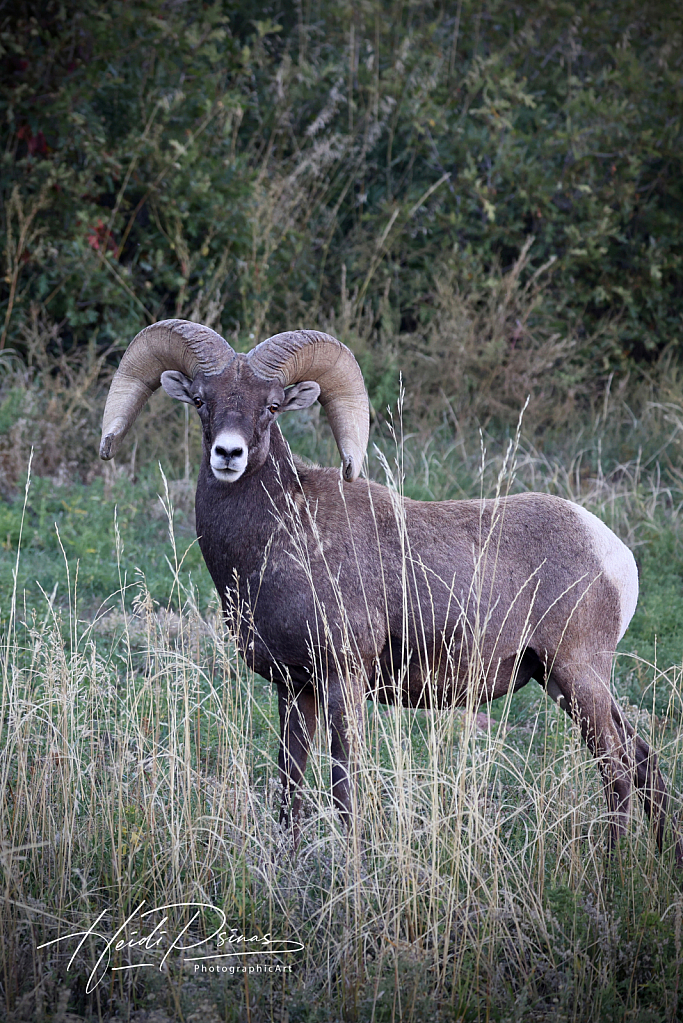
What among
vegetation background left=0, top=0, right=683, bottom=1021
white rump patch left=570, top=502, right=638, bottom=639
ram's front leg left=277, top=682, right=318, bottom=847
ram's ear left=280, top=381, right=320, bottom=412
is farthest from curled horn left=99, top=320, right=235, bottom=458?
white rump patch left=570, top=502, right=638, bottom=639

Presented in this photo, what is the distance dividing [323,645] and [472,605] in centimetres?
77

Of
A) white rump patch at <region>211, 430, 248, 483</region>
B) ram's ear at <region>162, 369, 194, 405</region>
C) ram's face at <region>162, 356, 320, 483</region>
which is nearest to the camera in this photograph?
white rump patch at <region>211, 430, 248, 483</region>

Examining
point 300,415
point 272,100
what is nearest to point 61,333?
point 300,415

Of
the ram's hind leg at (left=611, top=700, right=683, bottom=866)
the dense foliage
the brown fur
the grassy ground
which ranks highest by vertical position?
the dense foliage

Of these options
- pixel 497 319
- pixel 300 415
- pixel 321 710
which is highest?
pixel 497 319

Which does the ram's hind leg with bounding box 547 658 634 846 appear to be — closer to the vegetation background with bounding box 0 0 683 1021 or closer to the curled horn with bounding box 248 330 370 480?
the vegetation background with bounding box 0 0 683 1021

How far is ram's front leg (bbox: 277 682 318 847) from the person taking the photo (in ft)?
15.1

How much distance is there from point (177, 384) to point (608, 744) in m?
2.70

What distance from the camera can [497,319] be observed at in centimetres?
1058

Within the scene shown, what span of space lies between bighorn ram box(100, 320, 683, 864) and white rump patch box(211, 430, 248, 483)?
3 cm

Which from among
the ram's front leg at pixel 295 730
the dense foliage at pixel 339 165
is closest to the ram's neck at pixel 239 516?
the ram's front leg at pixel 295 730

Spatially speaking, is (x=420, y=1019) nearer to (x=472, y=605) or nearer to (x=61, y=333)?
(x=472, y=605)

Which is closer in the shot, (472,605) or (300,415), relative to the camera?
(472,605)

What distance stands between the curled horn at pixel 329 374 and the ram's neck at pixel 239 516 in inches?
14.4
